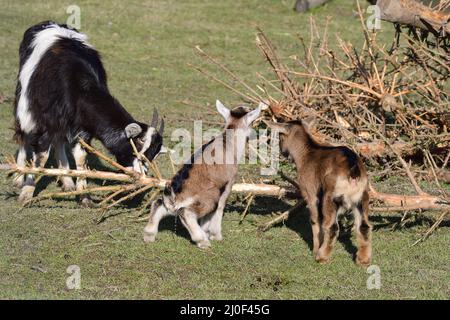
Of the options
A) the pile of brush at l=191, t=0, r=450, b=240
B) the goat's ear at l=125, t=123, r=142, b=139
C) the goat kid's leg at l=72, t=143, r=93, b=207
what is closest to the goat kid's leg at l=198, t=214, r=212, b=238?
the goat's ear at l=125, t=123, r=142, b=139

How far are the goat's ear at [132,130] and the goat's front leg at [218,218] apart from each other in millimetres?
1263

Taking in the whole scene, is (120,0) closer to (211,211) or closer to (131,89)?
(131,89)

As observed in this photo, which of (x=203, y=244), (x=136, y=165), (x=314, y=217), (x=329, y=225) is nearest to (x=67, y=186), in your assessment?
(x=136, y=165)

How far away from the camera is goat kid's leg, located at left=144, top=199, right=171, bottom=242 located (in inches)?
285

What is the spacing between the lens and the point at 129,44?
16375 mm

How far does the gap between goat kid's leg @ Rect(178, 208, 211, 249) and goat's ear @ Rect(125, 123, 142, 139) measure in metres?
1.32

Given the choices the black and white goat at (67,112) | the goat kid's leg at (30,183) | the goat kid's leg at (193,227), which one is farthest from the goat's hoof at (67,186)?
the goat kid's leg at (193,227)

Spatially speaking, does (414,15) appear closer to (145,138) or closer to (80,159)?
(145,138)

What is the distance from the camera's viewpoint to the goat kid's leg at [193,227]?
23.1 feet

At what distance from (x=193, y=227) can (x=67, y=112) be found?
86.9 inches

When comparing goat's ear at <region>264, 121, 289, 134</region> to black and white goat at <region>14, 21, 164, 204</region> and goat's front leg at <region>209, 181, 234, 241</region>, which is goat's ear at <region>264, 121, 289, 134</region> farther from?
black and white goat at <region>14, 21, 164, 204</region>

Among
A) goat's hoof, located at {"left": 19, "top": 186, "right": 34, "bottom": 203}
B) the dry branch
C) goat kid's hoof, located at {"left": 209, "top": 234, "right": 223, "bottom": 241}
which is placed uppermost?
the dry branch

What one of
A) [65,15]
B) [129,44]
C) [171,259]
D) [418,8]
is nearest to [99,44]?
[129,44]

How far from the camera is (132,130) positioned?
8070 mm
